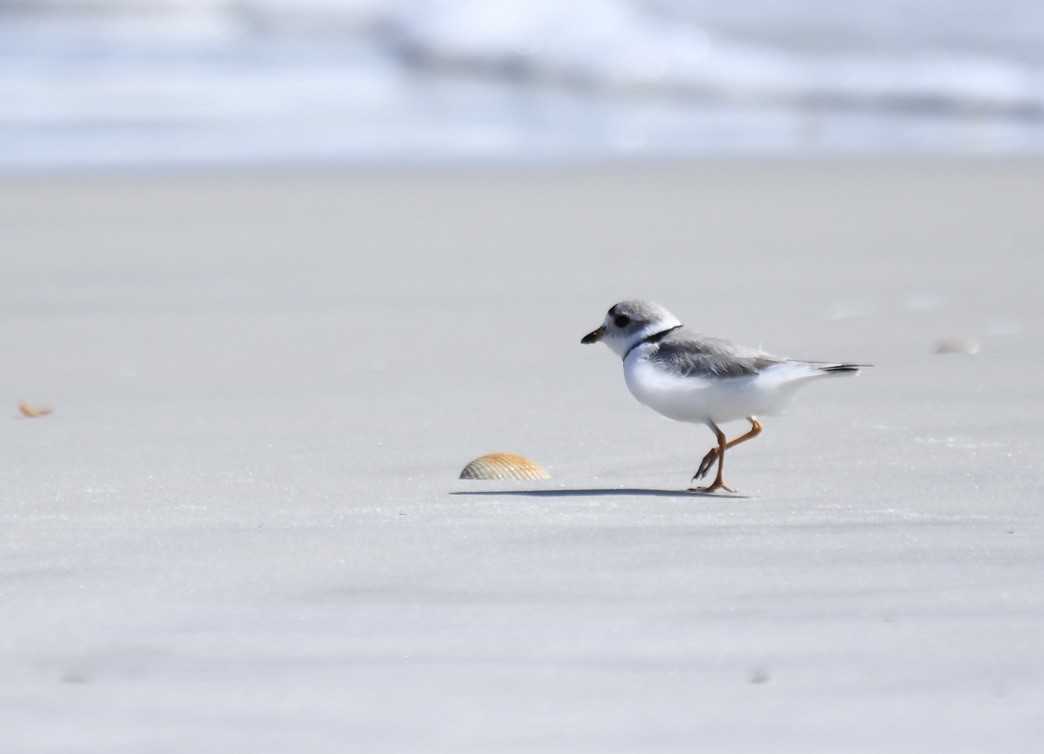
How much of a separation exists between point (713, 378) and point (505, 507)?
533mm

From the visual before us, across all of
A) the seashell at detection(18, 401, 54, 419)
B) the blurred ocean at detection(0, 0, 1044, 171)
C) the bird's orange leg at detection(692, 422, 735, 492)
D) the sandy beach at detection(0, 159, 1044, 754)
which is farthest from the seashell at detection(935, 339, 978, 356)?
the blurred ocean at detection(0, 0, 1044, 171)

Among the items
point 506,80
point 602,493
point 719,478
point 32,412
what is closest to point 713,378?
point 719,478

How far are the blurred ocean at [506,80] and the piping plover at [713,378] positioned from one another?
8.30 meters

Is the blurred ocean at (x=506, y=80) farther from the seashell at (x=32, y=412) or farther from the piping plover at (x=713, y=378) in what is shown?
the piping plover at (x=713, y=378)

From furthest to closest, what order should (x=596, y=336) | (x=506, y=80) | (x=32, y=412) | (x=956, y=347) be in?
(x=506, y=80) < (x=956, y=347) < (x=32, y=412) < (x=596, y=336)

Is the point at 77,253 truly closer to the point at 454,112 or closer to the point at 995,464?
the point at 995,464

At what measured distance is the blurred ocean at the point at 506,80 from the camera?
13.0m

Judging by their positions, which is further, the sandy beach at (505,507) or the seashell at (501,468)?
the seashell at (501,468)

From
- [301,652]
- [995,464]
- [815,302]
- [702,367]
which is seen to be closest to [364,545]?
[301,652]

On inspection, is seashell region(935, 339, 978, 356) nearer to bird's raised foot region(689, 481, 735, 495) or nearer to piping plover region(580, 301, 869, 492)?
piping plover region(580, 301, 869, 492)

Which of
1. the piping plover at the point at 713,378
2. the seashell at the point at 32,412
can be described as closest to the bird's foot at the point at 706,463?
the piping plover at the point at 713,378

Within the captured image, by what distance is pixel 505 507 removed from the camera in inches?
137

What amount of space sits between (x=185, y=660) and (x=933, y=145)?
36.4 ft

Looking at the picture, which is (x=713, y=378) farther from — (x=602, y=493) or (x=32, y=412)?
(x=32, y=412)
